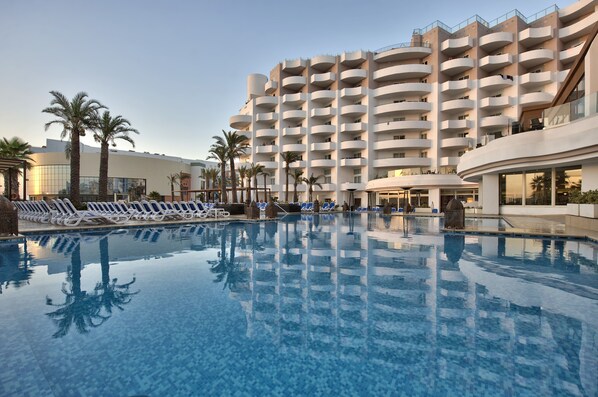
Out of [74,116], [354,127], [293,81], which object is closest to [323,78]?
[293,81]

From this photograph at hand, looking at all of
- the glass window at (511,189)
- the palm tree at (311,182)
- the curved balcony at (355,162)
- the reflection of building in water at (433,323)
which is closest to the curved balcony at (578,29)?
the glass window at (511,189)

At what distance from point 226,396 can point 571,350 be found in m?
3.30

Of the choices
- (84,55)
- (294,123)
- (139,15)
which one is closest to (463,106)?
(294,123)

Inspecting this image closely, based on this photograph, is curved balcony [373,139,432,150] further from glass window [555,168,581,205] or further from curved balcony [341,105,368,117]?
glass window [555,168,581,205]

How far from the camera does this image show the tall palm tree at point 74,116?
21609 mm

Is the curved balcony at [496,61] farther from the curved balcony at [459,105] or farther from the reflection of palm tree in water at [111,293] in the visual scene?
the reflection of palm tree in water at [111,293]

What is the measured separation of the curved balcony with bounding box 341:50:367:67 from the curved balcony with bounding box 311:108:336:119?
712cm

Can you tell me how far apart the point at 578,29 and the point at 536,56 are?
4.71 meters

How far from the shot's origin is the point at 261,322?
149 inches

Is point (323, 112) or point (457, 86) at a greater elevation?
point (457, 86)

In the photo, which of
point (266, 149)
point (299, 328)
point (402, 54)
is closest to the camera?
point (299, 328)

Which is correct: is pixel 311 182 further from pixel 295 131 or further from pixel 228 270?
pixel 228 270

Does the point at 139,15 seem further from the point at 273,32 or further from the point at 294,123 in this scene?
the point at 294,123

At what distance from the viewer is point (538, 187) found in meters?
20.6
